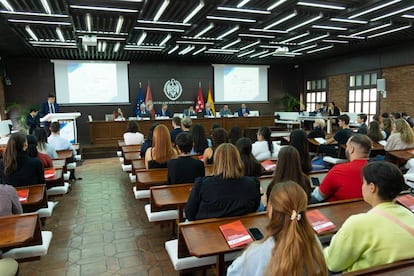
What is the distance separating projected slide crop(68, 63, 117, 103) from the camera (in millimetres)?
10961

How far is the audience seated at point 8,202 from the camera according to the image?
6.97 ft

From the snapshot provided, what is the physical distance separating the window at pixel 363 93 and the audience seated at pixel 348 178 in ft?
30.7

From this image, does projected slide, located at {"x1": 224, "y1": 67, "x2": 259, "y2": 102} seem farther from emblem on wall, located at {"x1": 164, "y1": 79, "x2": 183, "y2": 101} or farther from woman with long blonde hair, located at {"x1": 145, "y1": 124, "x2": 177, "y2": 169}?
woman with long blonde hair, located at {"x1": 145, "y1": 124, "x2": 177, "y2": 169}

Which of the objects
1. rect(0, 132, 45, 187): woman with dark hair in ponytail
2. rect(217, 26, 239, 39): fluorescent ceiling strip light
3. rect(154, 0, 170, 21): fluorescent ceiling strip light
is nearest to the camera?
rect(0, 132, 45, 187): woman with dark hair in ponytail

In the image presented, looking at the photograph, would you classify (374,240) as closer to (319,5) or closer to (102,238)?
(102,238)

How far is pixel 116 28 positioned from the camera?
23.5ft

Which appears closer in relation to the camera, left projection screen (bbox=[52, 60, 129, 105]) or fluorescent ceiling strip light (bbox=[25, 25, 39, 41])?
fluorescent ceiling strip light (bbox=[25, 25, 39, 41])

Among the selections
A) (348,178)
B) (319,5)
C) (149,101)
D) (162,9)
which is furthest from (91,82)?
(348,178)

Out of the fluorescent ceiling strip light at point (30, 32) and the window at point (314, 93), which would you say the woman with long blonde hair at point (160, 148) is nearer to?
the fluorescent ceiling strip light at point (30, 32)

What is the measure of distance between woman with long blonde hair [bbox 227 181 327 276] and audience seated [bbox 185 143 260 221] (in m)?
0.87

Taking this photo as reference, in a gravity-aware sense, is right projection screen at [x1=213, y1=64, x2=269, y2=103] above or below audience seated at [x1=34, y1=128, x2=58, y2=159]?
above

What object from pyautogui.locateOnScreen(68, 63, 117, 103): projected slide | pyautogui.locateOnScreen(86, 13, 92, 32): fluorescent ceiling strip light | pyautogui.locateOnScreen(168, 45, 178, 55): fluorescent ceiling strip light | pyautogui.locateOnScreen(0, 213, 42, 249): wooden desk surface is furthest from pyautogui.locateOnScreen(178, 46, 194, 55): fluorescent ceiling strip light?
pyautogui.locateOnScreen(0, 213, 42, 249): wooden desk surface

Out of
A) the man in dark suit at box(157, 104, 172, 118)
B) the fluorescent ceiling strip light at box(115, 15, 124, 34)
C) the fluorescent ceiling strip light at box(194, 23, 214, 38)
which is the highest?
the fluorescent ceiling strip light at box(194, 23, 214, 38)

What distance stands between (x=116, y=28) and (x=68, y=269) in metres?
5.90
